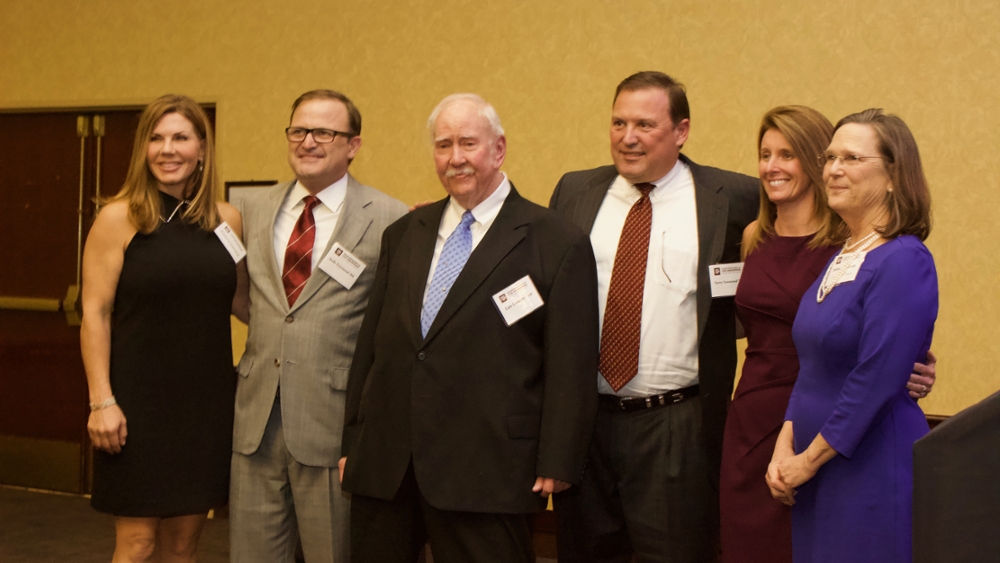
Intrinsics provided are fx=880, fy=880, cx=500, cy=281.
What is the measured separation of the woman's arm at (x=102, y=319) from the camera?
2.53 metres

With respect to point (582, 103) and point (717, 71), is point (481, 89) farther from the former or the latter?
point (717, 71)

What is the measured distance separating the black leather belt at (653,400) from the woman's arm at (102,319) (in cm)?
140

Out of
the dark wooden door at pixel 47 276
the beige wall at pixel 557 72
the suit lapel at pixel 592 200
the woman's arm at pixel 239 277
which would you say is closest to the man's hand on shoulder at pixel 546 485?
the suit lapel at pixel 592 200

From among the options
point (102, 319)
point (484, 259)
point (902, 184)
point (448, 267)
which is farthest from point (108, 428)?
point (902, 184)

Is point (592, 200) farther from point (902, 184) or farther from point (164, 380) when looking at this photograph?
point (164, 380)

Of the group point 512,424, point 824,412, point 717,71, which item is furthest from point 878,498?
point 717,71

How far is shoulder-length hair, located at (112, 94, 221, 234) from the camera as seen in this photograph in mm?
2602

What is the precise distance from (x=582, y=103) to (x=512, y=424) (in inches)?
99.0

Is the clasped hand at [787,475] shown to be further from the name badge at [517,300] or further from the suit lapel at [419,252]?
the suit lapel at [419,252]

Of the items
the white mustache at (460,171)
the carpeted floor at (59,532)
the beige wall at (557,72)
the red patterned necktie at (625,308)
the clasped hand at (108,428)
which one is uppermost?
the beige wall at (557,72)

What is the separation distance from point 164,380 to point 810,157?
6.36 feet

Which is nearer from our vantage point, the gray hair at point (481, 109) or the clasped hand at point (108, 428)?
the gray hair at point (481, 109)

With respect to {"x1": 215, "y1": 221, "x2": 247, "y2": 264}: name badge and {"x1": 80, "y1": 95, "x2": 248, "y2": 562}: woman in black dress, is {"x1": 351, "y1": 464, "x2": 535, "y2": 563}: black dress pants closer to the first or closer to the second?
{"x1": 80, "y1": 95, "x2": 248, "y2": 562}: woman in black dress

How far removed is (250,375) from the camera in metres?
2.61
